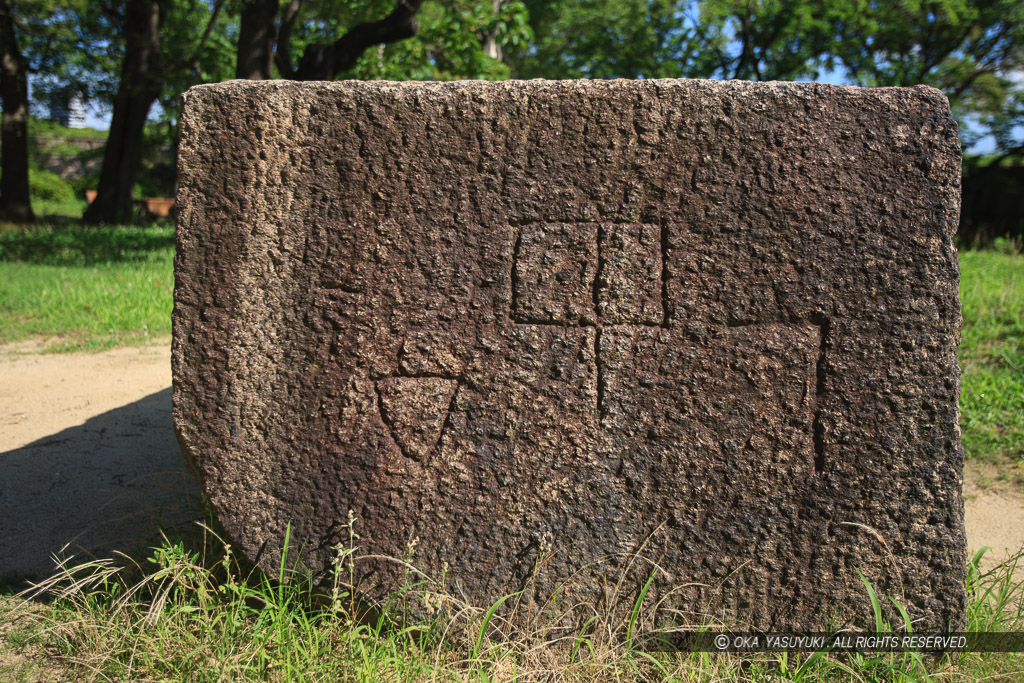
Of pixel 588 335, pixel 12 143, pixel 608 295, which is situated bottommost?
pixel 588 335

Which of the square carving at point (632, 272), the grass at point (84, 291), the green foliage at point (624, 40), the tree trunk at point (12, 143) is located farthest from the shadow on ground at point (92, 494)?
the green foliage at point (624, 40)

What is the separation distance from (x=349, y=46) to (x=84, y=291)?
389cm

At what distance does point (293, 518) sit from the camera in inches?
71.8

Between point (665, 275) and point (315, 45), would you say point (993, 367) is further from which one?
point (315, 45)

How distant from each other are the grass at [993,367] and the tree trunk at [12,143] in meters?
12.1

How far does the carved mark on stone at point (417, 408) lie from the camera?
1807 millimetres

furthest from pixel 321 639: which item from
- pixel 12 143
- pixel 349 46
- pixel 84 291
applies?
pixel 12 143

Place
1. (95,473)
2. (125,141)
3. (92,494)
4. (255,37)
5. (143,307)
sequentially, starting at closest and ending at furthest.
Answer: (92,494) → (95,473) → (143,307) → (255,37) → (125,141)

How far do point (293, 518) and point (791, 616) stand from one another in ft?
4.15

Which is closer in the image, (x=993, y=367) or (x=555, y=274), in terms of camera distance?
(x=555, y=274)

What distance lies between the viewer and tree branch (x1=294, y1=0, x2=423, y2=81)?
7.79 metres

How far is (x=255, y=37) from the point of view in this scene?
25.9 ft

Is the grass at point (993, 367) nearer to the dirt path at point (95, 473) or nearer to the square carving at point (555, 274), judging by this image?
the dirt path at point (95, 473)

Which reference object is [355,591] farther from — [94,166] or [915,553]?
[94,166]
